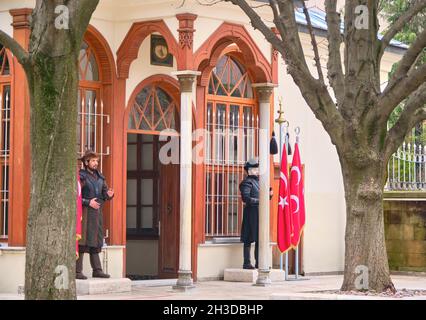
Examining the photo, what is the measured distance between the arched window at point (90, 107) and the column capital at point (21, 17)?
1406 millimetres

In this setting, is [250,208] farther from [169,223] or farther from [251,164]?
[169,223]

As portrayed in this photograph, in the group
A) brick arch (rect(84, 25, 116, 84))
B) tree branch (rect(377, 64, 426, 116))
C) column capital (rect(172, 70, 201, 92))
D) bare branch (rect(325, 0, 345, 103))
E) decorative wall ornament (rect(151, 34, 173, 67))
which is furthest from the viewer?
decorative wall ornament (rect(151, 34, 173, 67))

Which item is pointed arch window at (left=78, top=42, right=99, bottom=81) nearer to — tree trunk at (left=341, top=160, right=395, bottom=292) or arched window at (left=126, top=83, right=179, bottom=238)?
arched window at (left=126, top=83, right=179, bottom=238)

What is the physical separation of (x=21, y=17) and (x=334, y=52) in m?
5.31

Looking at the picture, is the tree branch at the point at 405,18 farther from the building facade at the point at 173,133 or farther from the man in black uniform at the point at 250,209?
the man in black uniform at the point at 250,209

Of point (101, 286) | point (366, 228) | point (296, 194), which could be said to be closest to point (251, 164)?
point (296, 194)

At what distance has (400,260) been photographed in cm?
2220

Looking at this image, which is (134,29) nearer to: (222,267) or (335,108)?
(222,267)

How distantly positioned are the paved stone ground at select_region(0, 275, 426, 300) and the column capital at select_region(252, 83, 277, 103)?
316 cm

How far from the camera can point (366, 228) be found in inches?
554

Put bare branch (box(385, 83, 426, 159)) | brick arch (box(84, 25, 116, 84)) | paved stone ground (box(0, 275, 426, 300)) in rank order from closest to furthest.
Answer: bare branch (box(385, 83, 426, 159)) → paved stone ground (box(0, 275, 426, 300)) → brick arch (box(84, 25, 116, 84))

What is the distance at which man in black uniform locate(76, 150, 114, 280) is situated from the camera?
57.8 feet

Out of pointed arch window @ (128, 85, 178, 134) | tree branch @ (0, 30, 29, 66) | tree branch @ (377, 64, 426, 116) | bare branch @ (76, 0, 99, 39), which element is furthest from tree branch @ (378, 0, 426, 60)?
pointed arch window @ (128, 85, 178, 134)
